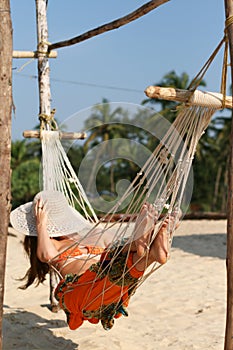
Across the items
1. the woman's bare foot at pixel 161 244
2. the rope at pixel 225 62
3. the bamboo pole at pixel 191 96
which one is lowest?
the woman's bare foot at pixel 161 244

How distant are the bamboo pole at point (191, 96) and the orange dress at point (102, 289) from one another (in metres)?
0.60

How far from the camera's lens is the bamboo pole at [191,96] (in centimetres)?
203

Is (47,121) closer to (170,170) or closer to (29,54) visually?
(29,54)

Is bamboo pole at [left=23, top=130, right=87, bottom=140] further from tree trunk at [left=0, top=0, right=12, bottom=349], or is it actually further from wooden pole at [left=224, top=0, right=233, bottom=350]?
wooden pole at [left=224, top=0, right=233, bottom=350]

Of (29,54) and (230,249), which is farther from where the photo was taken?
(29,54)

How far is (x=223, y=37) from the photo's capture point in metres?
1.96

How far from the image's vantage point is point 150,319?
11.0ft

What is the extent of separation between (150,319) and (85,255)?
44.4 inches

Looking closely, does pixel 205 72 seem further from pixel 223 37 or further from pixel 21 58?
pixel 21 58

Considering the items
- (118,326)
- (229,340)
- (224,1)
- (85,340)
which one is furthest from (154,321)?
(224,1)

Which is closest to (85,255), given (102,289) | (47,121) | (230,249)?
(102,289)

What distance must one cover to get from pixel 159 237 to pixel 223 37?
76 cm

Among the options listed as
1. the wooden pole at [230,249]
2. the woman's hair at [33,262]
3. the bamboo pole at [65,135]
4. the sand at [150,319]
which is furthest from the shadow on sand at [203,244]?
the wooden pole at [230,249]

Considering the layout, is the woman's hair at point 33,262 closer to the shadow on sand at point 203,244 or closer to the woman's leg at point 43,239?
the woman's leg at point 43,239
